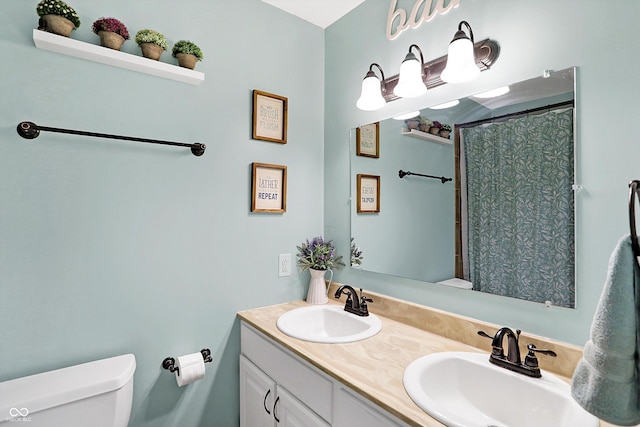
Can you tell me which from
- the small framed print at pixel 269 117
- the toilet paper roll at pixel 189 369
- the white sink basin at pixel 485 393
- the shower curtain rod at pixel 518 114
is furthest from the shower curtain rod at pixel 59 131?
the white sink basin at pixel 485 393

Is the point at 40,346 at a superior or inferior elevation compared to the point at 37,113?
inferior

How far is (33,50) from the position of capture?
1.24 m

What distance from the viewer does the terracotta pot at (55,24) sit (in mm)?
1209

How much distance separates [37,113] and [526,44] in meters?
1.85

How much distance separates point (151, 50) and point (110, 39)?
0.49 ft

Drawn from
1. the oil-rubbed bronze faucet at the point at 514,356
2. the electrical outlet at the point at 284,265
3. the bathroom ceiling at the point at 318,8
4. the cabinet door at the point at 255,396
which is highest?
the bathroom ceiling at the point at 318,8

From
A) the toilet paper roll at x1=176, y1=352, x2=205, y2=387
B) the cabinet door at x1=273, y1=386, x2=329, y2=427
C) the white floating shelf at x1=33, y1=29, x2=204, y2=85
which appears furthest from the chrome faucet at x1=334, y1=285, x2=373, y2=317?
the white floating shelf at x1=33, y1=29, x2=204, y2=85

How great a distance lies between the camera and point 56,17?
1207mm

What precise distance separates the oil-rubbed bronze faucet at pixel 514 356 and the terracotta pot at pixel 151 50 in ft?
5.67

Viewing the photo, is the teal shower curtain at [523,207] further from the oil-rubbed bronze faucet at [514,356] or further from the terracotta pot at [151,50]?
the terracotta pot at [151,50]

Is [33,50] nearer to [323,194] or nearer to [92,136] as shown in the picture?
[92,136]

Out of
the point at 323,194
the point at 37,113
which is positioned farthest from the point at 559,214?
the point at 37,113

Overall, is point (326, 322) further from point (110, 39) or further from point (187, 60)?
point (110, 39)

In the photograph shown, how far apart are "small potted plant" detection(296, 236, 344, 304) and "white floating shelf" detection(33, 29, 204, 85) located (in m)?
1.05
